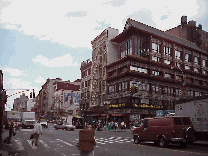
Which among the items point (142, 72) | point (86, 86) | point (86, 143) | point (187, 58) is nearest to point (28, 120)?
point (142, 72)

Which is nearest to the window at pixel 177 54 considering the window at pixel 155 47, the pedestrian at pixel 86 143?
the window at pixel 155 47

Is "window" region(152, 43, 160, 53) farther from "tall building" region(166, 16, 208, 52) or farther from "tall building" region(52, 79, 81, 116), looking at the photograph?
"tall building" region(52, 79, 81, 116)

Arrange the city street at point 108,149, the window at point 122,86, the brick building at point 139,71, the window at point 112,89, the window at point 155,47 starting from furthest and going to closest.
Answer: the window at point 112,89
the window at point 155,47
the window at point 122,86
the brick building at point 139,71
the city street at point 108,149

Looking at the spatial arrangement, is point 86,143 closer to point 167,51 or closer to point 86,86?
point 167,51

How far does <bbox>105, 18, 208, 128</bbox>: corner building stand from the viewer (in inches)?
2124

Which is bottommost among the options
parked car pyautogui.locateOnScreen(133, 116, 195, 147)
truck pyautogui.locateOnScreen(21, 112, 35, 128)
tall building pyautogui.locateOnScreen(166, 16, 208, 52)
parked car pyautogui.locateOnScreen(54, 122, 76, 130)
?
parked car pyautogui.locateOnScreen(54, 122, 76, 130)

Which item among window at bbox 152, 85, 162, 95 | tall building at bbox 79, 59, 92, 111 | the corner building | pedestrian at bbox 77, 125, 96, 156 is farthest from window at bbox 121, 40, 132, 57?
pedestrian at bbox 77, 125, 96, 156

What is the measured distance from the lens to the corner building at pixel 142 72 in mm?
53938

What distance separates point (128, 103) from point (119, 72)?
9.08 m

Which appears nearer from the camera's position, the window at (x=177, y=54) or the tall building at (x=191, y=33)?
the window at (x=177, y=54)

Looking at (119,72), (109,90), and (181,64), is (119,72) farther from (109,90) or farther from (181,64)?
(181,64)

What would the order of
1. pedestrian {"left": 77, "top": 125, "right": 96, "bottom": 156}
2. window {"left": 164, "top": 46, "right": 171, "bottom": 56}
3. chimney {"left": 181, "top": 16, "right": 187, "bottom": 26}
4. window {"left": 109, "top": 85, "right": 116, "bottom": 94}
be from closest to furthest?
pedestrian {"left": 77, "top": 125, "right": 96, "bottom": 156} → window {"left": 109, "top": 85, "right": 116, "bottom": 94} → window {"left": 164, "top": 46, "right": 171, "bottom": 56} → chimney {"left": 181, "top": 16, "right": 187, "bottom": 26}

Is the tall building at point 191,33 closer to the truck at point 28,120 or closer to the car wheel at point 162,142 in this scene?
the truck at point 28,120

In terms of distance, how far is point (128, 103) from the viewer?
5197 cm
